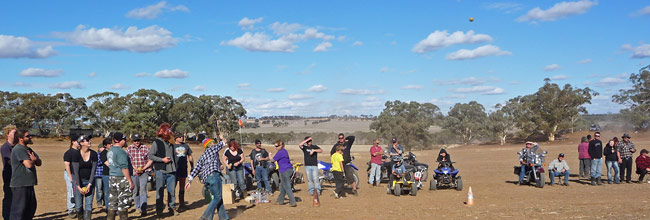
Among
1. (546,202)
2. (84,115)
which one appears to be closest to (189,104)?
(84,115)

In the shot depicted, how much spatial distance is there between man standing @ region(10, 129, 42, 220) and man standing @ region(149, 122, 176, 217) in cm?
238

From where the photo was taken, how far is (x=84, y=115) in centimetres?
6169

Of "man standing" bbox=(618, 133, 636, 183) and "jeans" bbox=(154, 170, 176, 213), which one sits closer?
"jeans" bbox=(154, 170, 176, 213)

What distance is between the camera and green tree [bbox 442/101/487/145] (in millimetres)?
75875

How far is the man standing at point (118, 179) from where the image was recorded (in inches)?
391

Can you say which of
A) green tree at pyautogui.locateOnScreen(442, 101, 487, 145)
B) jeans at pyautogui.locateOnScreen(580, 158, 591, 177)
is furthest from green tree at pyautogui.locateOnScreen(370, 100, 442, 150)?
jeans at pyautogui.locateOnScreen(580, 158, 591, 177)

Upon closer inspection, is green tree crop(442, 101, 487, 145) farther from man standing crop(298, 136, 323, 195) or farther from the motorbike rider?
man standing crop(298, 136, 323, 195)

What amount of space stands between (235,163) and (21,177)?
6.16 m

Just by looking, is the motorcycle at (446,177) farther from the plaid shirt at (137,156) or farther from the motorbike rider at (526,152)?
the plaid shirt at (137,156)

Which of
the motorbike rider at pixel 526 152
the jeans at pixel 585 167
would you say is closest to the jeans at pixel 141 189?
the motorbike rider at pixel 526 152

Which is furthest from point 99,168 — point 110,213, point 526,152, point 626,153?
point 626,153

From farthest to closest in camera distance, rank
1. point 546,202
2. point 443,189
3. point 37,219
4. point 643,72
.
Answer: point 643,72 < point 443,189 < point 546,202 < point 37,219

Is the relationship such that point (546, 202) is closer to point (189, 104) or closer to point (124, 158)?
point (124, 158)

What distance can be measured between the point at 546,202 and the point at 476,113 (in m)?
67.2
